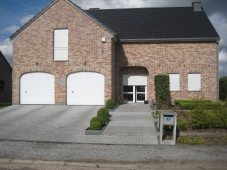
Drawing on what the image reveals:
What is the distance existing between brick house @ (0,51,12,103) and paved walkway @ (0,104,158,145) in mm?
10597

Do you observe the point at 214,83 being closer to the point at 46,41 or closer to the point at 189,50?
the point at 189,50

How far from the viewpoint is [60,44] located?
18375 mm

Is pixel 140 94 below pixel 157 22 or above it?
below

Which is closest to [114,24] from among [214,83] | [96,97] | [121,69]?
[121,69]

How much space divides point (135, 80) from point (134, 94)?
48.4 inches

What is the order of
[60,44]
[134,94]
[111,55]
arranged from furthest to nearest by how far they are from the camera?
[134,94]
[60,44]
[111,55]

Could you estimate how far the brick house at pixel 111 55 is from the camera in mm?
17953

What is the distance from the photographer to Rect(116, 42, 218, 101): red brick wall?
2012 cm

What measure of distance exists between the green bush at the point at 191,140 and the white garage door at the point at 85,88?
9662 mm

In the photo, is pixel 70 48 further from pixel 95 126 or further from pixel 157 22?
pixel 95 126

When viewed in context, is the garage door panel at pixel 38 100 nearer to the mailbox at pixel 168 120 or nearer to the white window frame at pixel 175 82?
the white window frame at pixel 175 82

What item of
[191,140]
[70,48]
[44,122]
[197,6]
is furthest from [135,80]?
[191,140]

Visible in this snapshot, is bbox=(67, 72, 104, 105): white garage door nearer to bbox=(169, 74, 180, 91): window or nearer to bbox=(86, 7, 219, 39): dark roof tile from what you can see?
bbox=(86, 7, 219, 39): dark roof tile

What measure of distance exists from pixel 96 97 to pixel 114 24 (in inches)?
315
